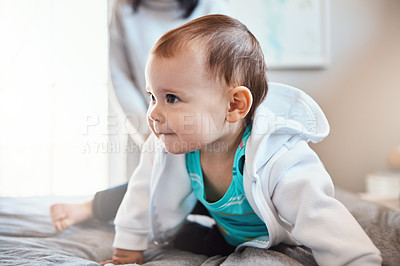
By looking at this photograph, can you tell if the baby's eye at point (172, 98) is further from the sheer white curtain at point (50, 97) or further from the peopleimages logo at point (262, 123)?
the sheer white curtain at point (50, 97)

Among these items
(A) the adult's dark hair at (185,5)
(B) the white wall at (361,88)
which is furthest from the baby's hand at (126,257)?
(B) the white wall at (361,88)

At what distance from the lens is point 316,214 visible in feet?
1.91

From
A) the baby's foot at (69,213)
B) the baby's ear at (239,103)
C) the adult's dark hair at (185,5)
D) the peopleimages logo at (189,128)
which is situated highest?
the adult's dark hair at (185,5)

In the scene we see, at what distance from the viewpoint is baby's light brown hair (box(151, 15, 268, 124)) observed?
62cm

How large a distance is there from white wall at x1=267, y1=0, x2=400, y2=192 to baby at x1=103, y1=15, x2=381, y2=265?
87 cm

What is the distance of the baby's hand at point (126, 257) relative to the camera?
74 cm

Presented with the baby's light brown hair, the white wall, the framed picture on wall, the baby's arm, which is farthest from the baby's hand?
the framed picture on wall

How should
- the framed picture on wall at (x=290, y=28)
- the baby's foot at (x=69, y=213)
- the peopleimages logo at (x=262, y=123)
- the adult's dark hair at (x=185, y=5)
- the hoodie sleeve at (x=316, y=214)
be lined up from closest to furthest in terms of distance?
1. the hoodie sleeve at (x=316, y=214)
2. the peopleimages logo at (x=262, y=123)
3. the baby's foot at (x=69, y=213)
4. the adult's dark hair at (x=185, y=5)
5. the framed picture on wall at (x=290, y=28)

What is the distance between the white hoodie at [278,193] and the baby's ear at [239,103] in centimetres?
3

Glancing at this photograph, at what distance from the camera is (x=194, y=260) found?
2.24ft

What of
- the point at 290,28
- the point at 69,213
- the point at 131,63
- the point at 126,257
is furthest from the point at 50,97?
the point at 290,28

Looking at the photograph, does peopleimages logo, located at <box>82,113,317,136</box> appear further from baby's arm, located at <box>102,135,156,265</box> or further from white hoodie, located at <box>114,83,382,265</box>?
baby's arm, located at <box>102,135,156,265</box>

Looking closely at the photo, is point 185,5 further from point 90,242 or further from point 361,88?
point 361,88

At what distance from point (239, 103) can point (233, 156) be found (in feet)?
0.39
